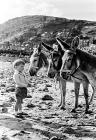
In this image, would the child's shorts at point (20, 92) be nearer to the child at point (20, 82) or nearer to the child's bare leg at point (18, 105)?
the child at point (20, 82)

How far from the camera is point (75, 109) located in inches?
475

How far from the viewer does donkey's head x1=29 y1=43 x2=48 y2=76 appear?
13.3 meters

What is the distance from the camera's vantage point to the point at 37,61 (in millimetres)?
13336

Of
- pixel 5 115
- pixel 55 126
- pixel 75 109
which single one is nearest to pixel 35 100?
pixel 75 109

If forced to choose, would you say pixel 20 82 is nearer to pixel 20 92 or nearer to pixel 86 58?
pixel 20 92

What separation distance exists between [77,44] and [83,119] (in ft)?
8.42

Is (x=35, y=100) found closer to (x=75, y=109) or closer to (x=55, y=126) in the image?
(x=75, y=109)

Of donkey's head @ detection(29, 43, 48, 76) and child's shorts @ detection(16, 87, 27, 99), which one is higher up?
donkey's head @ detection(29, 43, 48, 76)

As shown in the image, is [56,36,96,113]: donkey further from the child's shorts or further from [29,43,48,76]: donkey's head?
[29,43,48,76]: donkey's head

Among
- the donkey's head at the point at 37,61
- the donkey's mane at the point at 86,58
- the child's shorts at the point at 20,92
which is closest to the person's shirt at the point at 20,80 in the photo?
the child's shorts at the point at 20,92

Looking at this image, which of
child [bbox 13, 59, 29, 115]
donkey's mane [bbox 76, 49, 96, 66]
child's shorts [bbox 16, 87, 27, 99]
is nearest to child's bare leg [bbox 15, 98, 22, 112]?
child [bbox 13, 59, 29, 115]

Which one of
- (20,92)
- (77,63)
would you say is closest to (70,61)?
(77,63)

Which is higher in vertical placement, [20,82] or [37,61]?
[37,61]

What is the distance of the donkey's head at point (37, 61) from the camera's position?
522 inches
